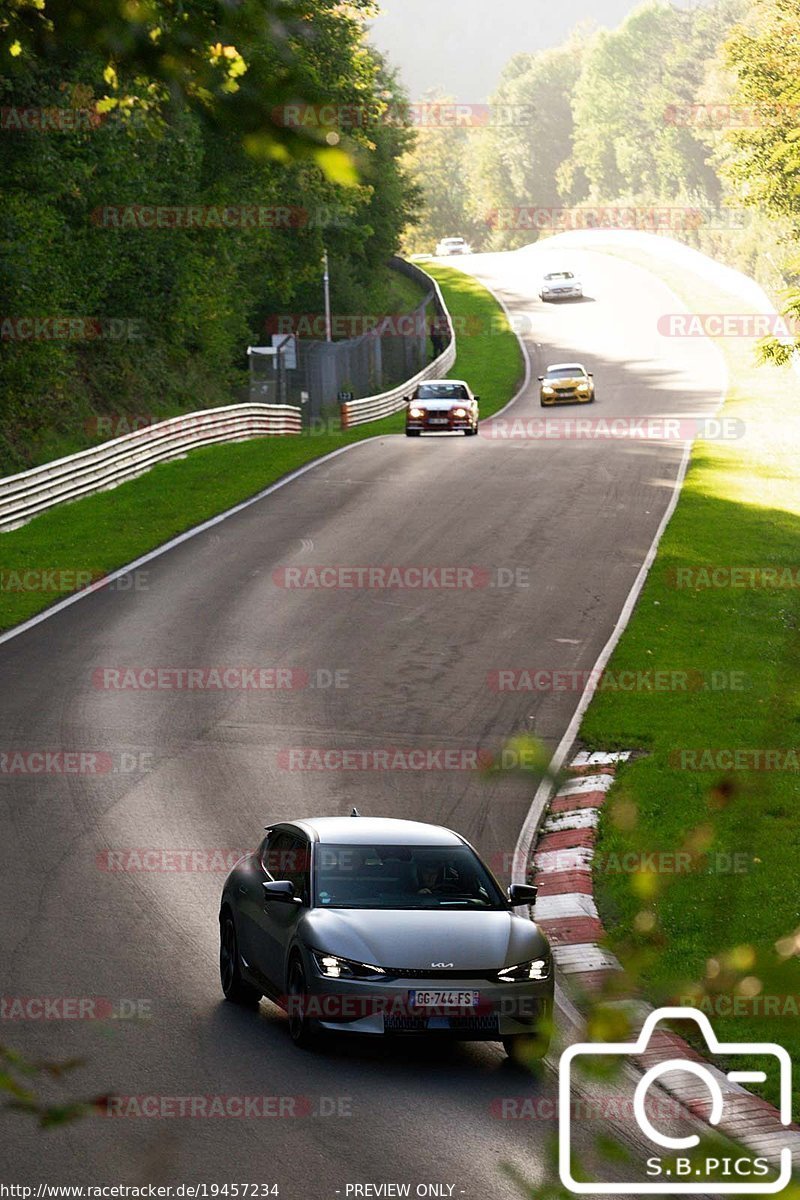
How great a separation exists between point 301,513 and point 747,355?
132 feet

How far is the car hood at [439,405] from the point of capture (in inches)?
1890

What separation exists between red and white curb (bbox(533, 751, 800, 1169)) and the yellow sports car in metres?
41.2

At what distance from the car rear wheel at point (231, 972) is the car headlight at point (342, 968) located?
3.82ft

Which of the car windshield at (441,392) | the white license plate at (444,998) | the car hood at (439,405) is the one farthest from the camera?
the car windshield at (441,392)

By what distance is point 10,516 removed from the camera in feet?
105

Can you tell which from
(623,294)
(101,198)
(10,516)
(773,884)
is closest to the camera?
(773,884)

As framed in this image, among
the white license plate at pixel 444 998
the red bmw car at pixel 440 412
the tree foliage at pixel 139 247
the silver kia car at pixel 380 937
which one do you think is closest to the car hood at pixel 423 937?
the silver kia car at pixel 380 937

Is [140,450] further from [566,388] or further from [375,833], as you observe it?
[375,833]

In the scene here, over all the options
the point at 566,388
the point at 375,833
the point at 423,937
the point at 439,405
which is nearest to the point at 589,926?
the point at 375,833

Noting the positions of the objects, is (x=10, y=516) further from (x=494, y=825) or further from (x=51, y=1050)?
(x=51, y=1050)

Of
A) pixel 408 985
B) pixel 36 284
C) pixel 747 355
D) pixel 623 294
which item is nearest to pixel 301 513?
pixel 36 284

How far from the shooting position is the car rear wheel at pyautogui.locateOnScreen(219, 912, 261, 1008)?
11297 millimetres

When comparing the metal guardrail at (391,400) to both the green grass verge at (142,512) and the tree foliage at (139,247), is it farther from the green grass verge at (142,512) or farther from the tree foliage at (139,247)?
the tree foliage at (139,247)

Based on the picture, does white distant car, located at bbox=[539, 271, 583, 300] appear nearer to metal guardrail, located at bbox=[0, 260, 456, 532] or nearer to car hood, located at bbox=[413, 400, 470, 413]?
metal guardrail, located at bbox=[0, 260, 456, 532]
